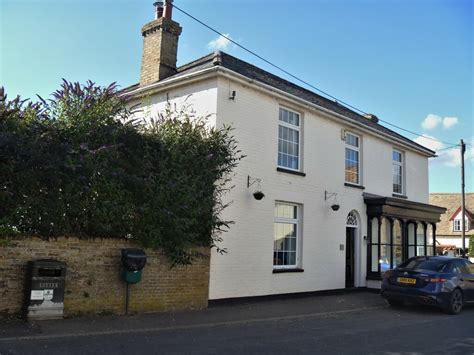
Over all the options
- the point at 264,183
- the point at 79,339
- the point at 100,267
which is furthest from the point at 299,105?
the point at 79,339

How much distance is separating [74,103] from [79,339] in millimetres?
4821

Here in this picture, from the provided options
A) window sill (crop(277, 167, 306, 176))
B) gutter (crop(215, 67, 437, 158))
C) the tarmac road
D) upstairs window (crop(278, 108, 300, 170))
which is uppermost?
gutter (crop(215, 67, 437, 158))

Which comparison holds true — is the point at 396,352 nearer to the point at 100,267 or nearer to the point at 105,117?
the point at 100,267

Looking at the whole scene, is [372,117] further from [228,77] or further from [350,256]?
[228,77]

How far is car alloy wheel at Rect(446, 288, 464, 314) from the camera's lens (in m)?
12.3

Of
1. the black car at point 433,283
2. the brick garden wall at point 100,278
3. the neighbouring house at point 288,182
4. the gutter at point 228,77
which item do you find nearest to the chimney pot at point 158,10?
the neighbouring house at point 288,182

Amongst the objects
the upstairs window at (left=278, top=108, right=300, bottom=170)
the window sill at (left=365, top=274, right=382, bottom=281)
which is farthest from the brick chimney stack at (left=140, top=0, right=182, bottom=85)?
the window sill at (left=365, top=274, right=382, bottom=281)

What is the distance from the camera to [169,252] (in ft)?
35.2

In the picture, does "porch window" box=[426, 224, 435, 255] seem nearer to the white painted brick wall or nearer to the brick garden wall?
the white painted brick wall

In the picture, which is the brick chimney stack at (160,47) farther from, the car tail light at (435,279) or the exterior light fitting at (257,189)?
the car tail light at (435,279)

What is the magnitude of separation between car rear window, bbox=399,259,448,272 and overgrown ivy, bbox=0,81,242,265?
5.21 metres

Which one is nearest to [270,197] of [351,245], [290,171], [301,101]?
[290,171]

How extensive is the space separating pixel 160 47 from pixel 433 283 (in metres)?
10.4

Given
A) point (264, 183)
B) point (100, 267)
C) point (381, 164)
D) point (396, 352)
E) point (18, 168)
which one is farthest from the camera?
point (381, 164)
